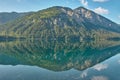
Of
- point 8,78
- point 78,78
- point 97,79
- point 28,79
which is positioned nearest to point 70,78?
point 78,78

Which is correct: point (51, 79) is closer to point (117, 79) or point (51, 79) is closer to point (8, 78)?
point (8, 78)

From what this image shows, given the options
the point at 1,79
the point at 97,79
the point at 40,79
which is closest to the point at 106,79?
the point at 97,79

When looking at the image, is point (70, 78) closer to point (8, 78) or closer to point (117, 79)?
point (117, 79)

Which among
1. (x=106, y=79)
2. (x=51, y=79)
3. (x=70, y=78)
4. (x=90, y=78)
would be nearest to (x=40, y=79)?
(x=51, y=79)

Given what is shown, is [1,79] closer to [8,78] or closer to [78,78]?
[8,78]

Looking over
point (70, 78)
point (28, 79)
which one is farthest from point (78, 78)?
point (28, 79)
